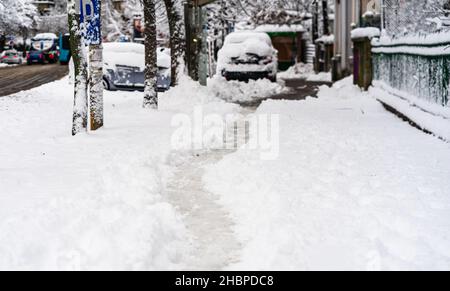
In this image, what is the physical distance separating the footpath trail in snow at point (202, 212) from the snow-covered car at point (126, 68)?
11240 millimetres

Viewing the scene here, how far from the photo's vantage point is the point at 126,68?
70.5ft

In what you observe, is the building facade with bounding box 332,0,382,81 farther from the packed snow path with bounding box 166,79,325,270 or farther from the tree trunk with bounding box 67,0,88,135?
the packed snow path with bounding box 166,79,325,270

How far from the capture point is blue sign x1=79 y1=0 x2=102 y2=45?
38.8 ft

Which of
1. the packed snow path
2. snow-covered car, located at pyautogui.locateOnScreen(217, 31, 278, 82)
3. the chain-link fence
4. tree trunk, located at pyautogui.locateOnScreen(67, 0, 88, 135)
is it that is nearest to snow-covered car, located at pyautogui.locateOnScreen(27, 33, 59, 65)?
snow-covered car, located at pyautogui.locateOnScreen(217, 31, 278, 82)

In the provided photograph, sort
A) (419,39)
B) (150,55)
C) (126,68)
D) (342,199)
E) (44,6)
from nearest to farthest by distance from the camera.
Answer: (342,199) < (419,39) < (150,55) < (126,68) < (44,6)

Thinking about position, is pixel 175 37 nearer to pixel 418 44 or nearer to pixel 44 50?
pixel 418 44

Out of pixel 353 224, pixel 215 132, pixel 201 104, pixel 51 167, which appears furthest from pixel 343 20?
pixel 353 224

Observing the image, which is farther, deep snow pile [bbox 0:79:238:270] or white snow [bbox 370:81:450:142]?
white snow [bbox 370:81:450:142]

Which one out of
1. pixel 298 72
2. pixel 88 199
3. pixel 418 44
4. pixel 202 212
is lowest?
pixel 202 212

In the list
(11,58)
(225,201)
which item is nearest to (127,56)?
(225,201)

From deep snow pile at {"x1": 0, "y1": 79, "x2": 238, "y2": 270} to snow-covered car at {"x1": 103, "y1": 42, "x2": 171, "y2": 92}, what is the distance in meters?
7.58

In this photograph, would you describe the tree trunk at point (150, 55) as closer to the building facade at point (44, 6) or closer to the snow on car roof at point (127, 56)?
the snow on car roof at point (127, 56)

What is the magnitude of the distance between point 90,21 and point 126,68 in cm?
951

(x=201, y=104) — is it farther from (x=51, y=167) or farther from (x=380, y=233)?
(x=380, y=233)
